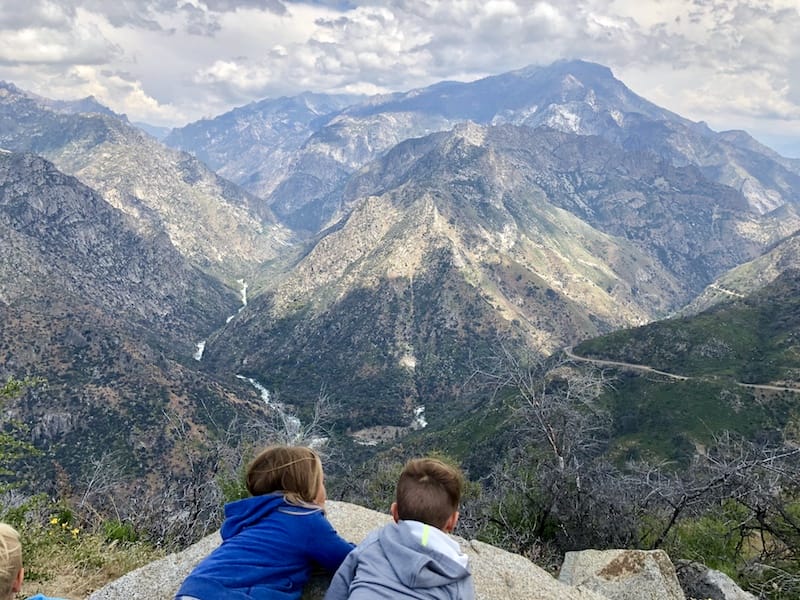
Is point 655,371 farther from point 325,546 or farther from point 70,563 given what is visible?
point 325,546

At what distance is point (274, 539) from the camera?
19.0 feet

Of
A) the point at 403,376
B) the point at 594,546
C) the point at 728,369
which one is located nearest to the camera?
the point at 594,546

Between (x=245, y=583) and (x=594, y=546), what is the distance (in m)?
11.9

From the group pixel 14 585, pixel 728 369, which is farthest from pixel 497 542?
pixel 728 369

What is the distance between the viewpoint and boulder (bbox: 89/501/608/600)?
285 inches

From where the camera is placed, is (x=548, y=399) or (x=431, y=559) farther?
(x=548, y=399)

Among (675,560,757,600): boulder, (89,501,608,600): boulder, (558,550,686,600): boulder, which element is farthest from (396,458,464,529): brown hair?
(675,560,757,600): boulder

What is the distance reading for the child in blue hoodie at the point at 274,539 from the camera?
5410mm

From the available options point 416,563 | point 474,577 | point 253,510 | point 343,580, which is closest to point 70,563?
point 253,510

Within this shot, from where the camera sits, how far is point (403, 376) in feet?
649

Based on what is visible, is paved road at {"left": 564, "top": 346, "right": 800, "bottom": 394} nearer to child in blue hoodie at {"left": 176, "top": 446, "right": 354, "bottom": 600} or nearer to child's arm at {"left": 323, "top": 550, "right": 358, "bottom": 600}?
child in blue hoodie at {"left": 176, "top": 446, "right": 354, "bottom": 600}

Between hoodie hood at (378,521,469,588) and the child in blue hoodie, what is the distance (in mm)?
1038

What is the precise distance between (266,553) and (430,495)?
187 cm

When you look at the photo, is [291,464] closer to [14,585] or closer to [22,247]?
[14,585]
